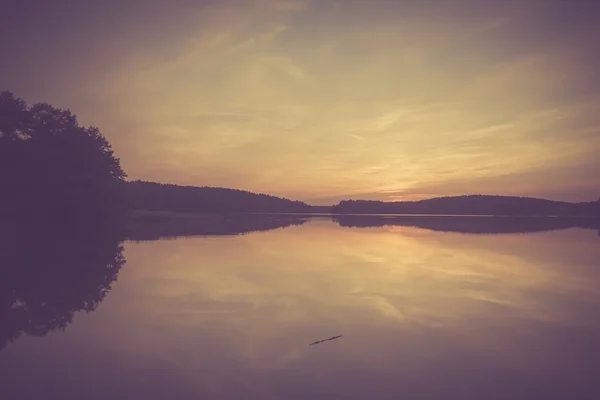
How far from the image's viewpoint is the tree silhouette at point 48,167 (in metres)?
→ 43.2

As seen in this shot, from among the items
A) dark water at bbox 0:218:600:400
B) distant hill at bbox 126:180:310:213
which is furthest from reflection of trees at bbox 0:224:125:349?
distant hill at bbox 126:180:310:213

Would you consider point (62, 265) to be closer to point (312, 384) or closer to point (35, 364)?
point (35, 364)

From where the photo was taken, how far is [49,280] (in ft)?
61.4

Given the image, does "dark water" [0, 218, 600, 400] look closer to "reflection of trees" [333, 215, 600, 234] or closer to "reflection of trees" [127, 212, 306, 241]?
"reflection of trees" [127, 212, 306, 241]

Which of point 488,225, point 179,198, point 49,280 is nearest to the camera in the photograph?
point 49,280

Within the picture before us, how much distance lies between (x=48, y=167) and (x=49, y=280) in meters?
31.9

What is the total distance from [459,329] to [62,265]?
22.1 m

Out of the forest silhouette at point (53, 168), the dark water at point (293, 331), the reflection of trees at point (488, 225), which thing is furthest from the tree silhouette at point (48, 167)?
the reflection of trees at point (488, 225)

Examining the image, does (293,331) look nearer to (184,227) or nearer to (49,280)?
(49,280)

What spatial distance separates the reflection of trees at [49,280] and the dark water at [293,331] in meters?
0.11

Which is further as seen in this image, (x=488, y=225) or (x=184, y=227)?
(x=488, y=225)

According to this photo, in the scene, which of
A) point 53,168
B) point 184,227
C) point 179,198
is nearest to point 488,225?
point 184,227

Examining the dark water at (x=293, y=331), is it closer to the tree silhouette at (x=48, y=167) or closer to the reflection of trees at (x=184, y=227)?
the reflection of trees at (x=184, y=227)

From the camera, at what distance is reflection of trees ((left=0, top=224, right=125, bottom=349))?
1280 centimetres
